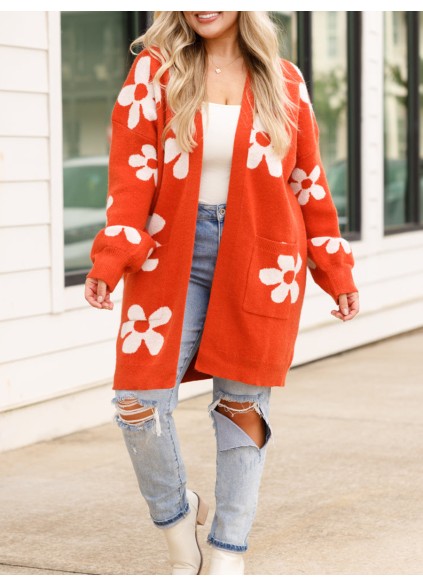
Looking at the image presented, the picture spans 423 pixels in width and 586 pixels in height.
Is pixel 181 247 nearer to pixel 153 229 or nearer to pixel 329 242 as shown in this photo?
pixel 153 229

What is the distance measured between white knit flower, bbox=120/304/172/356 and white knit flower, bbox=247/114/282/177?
47 cm

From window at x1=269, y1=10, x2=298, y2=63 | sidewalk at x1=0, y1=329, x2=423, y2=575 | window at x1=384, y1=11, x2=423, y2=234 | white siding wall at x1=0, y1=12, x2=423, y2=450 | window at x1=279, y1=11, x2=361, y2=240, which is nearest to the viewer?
sidewalk at x1=0, y1=329, x2=423, y2=575

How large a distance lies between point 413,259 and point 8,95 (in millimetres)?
5189

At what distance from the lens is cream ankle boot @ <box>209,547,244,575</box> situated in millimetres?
3564

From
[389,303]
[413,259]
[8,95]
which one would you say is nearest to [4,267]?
[8,95]

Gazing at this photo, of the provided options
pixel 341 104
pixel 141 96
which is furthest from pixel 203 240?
pixel 341 104

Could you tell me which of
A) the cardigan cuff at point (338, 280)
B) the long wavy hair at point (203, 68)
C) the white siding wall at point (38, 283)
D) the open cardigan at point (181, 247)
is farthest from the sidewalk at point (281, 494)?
the long wavy hair at point (203, 68)

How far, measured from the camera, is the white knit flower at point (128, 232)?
3387 millimetres

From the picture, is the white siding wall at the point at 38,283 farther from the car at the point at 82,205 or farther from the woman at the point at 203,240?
the woman at the point at 203,240

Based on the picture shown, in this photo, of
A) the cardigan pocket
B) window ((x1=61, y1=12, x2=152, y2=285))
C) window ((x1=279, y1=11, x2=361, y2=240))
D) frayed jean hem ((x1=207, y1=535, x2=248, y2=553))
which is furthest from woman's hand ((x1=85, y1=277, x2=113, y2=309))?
window ((x1=279, y1=11, x2=361, y2=240))

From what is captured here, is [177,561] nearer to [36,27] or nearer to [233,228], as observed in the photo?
[233,228]

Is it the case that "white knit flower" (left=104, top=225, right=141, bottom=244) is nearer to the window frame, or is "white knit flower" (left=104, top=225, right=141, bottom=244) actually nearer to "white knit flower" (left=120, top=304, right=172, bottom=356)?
"white knit flower" (left=120, top=304, right=172, bottom=356)

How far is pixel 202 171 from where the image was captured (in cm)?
347

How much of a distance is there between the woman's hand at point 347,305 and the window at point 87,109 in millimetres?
2778
